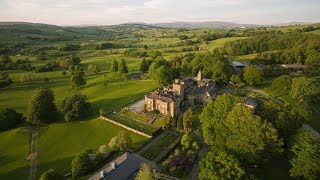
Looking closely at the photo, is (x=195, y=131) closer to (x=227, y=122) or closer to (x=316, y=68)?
(x=227, y=122)

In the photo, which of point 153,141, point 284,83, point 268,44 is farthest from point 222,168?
point 268,44

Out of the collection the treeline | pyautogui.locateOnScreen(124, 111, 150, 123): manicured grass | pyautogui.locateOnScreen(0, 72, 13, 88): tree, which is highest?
Answer: the treeline

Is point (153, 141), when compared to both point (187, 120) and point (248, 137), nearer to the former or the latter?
point (187, 120)

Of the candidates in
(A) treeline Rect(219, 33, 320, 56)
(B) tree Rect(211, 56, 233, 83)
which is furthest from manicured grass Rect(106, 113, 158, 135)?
(A) treeline Rect(219, 33, 320, 56)

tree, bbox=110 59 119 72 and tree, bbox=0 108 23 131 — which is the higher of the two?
tree, bbox=110 59 119 72

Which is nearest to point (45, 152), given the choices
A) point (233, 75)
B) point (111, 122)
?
point (111, 122)

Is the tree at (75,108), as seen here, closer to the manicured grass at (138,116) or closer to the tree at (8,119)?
the manicured grass at (138,116)

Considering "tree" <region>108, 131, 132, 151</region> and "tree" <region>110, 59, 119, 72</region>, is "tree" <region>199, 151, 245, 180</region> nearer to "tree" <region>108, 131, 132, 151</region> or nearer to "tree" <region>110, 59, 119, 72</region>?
"tree" <region>108, 131, 132, 151</region>
